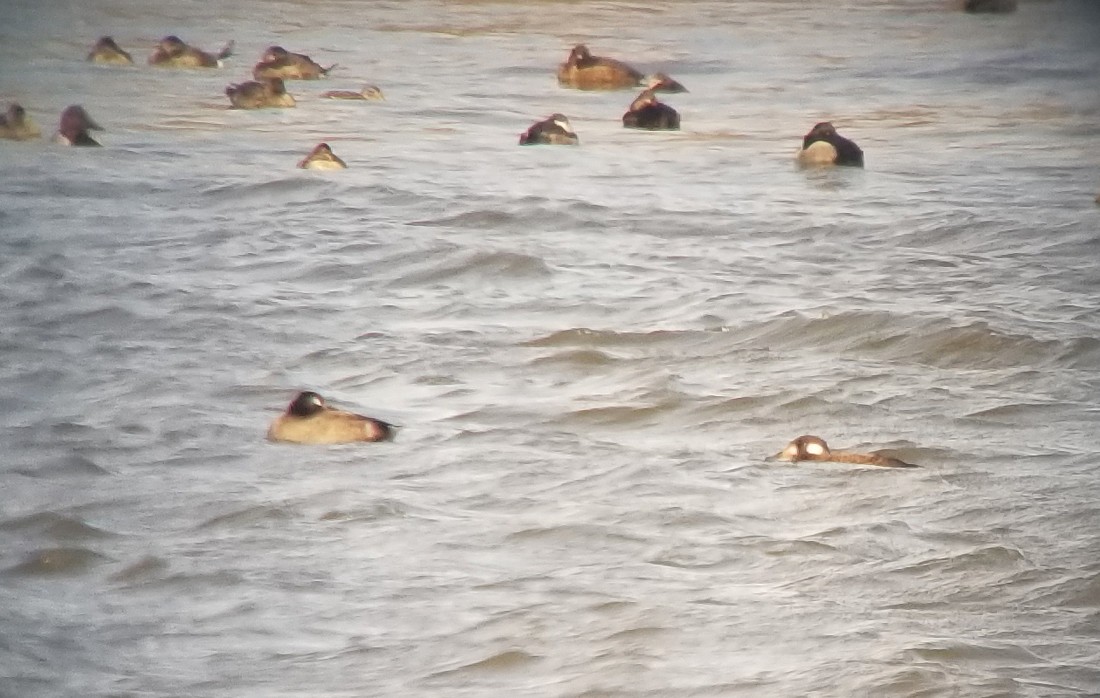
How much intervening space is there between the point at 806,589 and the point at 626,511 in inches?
26.0

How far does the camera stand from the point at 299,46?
40.8ft

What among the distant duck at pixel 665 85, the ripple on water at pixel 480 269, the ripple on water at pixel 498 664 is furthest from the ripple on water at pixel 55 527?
the distant duck at pixel 665 85

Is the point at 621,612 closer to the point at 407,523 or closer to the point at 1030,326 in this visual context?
the point at 407,523

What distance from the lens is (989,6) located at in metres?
11.4

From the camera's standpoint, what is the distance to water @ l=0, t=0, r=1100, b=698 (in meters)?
3.74

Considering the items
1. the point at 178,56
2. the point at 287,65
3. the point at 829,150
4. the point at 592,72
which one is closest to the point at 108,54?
the point at 178,56

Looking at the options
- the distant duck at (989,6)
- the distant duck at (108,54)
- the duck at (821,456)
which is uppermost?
the distant duck at (989,6)

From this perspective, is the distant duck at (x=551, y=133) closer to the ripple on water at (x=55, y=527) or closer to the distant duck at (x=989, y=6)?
the distant duck at (x=989, y=6)

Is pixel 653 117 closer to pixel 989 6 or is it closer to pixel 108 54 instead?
pixel 989 6

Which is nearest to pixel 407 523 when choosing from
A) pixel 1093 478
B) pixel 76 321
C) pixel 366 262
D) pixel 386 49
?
pixel 1093 478

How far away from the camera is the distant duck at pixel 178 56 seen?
11758 millimetres

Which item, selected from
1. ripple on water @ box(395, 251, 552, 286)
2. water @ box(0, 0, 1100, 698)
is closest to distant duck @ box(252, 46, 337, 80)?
water @ box(0, 0, 1100, 698)

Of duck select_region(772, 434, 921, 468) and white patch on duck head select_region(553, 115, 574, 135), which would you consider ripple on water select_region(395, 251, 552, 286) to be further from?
duck select_region(772, 434, 921, 468)

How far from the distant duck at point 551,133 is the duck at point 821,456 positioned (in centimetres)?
492
